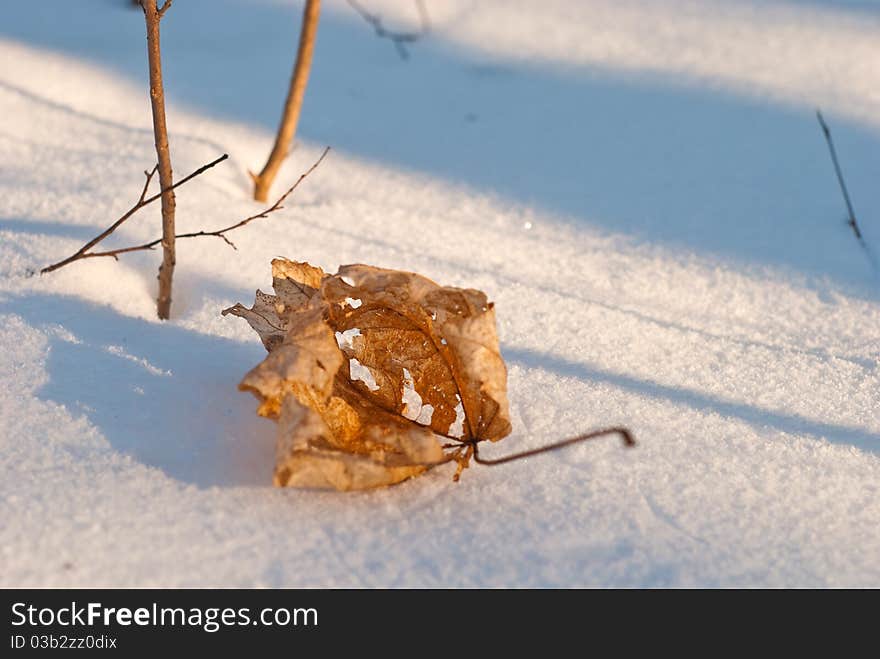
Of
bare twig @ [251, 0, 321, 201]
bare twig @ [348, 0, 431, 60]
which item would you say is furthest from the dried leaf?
bare twig @ [348, 0, 431, 60]

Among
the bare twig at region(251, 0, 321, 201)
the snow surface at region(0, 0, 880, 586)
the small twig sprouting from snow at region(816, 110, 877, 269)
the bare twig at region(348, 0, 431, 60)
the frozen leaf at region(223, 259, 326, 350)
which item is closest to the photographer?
the snow surface at region(0, 0, 880, 586)

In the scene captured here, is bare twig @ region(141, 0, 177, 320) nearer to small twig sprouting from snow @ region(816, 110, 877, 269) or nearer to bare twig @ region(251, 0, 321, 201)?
bare twig @ region(251, 0, 321, 201)

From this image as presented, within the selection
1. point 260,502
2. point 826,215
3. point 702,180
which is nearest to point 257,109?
point 702,180

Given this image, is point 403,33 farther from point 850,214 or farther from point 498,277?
point 850,214

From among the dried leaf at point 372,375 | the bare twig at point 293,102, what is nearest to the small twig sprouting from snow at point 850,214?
the dried leaf at point 372,375

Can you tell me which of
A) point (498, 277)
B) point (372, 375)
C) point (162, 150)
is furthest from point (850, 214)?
point (162, 150)

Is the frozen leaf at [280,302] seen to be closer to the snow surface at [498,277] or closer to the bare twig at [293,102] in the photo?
the snow surface at [498,277]
